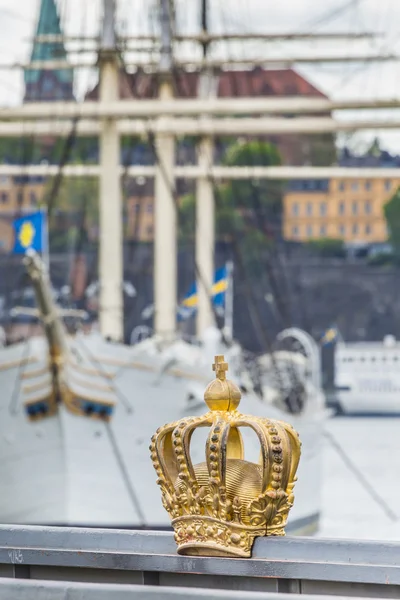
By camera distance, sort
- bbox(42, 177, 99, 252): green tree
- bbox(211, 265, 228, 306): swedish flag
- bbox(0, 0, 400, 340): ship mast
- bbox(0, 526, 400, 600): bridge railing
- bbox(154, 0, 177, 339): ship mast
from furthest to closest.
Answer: bbox(42, 177, 99, 252): green tree < bbox(211, 265, 228, 306): swedish flag < bbox(154, 0, 177, 339): ship mast < bbox(0, 0, 400, 340): ship mast < bbox(0, 526, 400, 600): bridge railing

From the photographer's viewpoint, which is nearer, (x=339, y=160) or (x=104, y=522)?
(x=104, y=522)

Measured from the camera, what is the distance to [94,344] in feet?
112

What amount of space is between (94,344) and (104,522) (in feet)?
12.2

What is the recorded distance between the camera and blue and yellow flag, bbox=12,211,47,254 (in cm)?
3425

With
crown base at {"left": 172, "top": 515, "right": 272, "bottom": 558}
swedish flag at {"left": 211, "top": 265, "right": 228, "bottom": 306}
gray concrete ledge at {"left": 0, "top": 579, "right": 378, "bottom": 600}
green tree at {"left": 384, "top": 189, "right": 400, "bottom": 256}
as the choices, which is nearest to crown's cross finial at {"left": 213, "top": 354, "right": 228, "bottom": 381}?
crown base at {"left": 172, "top": 515, "right": 272, "bottom": 558}

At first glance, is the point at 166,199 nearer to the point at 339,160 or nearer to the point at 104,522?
the point at 104,522

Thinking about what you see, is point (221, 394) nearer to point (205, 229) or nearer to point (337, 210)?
point (205, 229)

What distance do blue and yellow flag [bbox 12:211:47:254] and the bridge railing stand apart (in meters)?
27.1

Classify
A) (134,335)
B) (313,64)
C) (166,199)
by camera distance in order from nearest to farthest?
(166,199) → (313,64) → (134,335)

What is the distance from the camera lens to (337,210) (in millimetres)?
114625

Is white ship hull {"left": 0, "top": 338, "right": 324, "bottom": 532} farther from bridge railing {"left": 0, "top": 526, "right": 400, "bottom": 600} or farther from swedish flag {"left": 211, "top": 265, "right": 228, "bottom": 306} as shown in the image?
bridge railing {"left": 0, "top": 526, "right": 400, "bottom": 600}

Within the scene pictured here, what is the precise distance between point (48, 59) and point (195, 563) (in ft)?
195

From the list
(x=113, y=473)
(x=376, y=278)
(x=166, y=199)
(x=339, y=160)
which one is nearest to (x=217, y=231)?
(x=339, y=160)

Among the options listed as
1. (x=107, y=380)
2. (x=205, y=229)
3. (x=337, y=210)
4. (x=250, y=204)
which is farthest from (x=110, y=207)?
(x=337, y=210)
